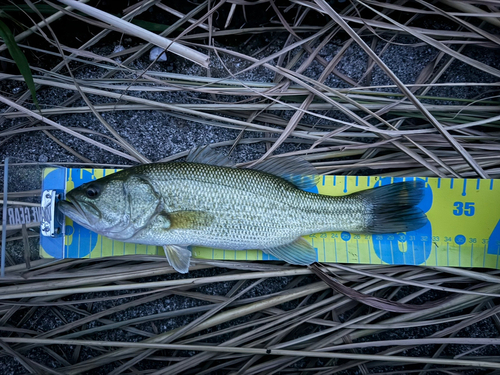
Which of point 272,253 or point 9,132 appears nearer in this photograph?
point 272,253

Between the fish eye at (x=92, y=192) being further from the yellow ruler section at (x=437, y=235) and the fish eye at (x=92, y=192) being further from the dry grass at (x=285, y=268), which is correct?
the yellow ruler section at (x=437, y=235)

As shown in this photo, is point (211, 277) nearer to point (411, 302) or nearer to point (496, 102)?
point (411, 302)

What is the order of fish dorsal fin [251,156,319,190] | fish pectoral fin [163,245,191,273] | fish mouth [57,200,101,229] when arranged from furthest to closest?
fish dorsal fin [251,156,319,190], fish pectoral fin [163,245,191,273], fish mouth [57,200,101,229]

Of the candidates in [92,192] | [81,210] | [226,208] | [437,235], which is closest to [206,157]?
[226,208]

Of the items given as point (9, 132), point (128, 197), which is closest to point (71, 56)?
point (9, 132)

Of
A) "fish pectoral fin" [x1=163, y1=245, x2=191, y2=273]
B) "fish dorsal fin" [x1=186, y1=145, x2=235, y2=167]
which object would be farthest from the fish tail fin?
"fish pectoral fin" [x1=163, y1=245, x2=191, y2=273]

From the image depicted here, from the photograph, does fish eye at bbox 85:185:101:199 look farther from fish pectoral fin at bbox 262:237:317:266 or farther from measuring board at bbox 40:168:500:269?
fish pectoral fin at bbox 262:237:317:266
